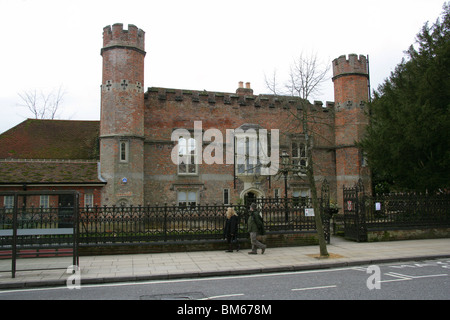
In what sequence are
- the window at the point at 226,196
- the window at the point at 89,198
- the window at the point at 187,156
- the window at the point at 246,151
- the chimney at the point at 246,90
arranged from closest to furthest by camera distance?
the window at the point at 89,198
the window at the point at 187,156
the window at the point at 226,196
the window at the point at 246,151
the chimney at the point at 246,90

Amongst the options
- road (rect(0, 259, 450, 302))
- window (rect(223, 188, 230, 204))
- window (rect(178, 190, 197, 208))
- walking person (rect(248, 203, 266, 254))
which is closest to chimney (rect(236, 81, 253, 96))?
window (rect(223, 188, 230, 204))

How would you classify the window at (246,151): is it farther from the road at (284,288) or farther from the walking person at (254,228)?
the road at (284,288)

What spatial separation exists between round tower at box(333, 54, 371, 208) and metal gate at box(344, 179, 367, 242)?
10075 millimetres

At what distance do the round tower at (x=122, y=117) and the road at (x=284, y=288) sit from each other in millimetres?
12758

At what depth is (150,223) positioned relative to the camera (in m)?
14.0

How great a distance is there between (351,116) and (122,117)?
1541 centimetres

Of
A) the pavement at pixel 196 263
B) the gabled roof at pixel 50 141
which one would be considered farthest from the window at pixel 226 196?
the pavement at pixel 196 263

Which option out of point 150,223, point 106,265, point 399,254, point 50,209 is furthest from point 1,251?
point 399,254

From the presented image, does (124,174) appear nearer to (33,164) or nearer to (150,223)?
(33,164)

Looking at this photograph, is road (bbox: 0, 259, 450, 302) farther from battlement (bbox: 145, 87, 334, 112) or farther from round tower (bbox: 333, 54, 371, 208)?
round tower (bbox: 333, 54, 371, 208)

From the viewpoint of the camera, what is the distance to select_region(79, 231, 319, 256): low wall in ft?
42.0

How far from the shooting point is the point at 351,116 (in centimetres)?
2600

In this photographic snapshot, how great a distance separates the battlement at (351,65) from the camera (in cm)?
2608

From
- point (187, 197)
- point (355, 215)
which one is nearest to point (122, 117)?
point (187, 197)
